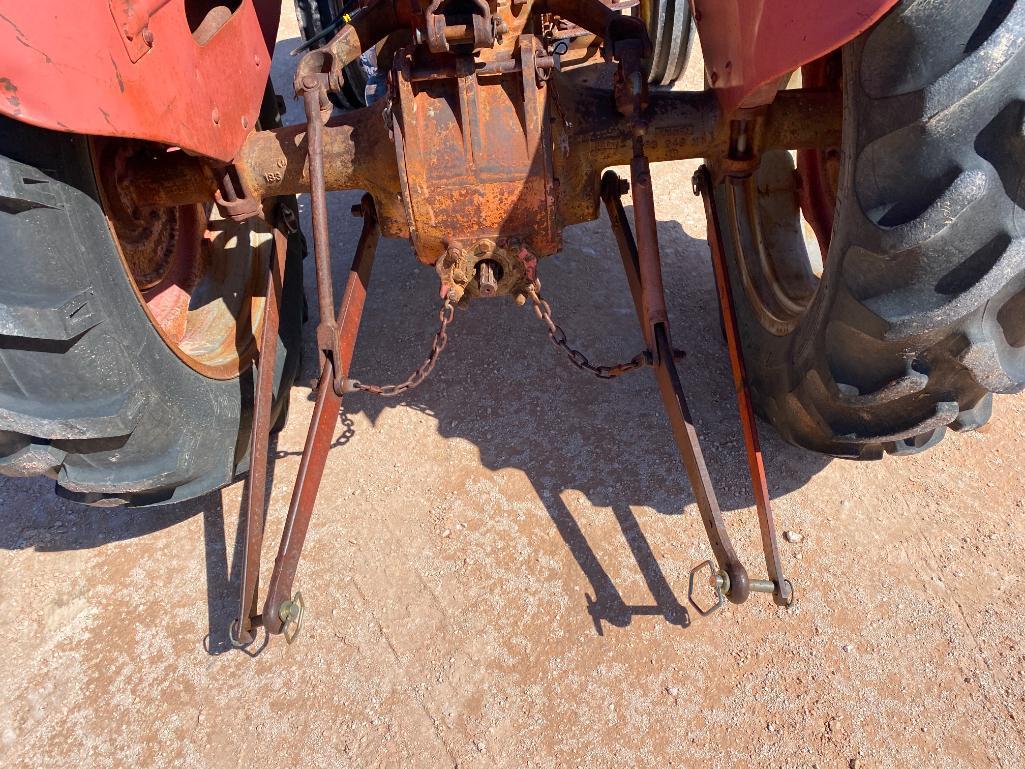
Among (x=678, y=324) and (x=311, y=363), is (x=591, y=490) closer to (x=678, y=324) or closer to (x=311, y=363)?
(x=678, y=324)

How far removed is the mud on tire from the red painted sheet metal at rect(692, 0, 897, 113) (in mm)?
102

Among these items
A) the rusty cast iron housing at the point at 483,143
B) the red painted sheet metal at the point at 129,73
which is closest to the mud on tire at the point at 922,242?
the rusty cast iron housing at the point at 483,143

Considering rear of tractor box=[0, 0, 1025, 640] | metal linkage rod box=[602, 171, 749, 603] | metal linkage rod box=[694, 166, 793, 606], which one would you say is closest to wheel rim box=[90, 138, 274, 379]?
rear of tractor box=[0, 0, 1025, 640]

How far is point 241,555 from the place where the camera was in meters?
2.18

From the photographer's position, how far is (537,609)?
6.48 feet

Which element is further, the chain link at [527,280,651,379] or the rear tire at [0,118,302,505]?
the chain link at [527,280,651,379]

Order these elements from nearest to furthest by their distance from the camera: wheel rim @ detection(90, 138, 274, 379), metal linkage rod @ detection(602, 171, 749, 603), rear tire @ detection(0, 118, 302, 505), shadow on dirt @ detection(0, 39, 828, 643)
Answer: rear tire @ detection(0, 118, 302, 505) → metal linkage rod @ detection(602, 171, 749, 603) → wheel rim @ detection(90, 138, 274, 379) → shadow on dirt @ detection(0, 39, 828, 643)

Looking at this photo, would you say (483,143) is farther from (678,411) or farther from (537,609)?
(537,609)

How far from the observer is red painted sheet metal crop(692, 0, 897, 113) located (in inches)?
46.5

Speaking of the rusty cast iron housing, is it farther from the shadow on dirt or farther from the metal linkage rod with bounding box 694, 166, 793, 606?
the shadow on dirt

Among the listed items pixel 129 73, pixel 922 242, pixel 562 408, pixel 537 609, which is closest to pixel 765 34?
pixel 922 242

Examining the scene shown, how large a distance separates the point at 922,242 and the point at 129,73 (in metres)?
1.60

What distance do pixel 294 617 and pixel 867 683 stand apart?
1462mm

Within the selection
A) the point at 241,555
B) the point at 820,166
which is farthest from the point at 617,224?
the point at 241,555
